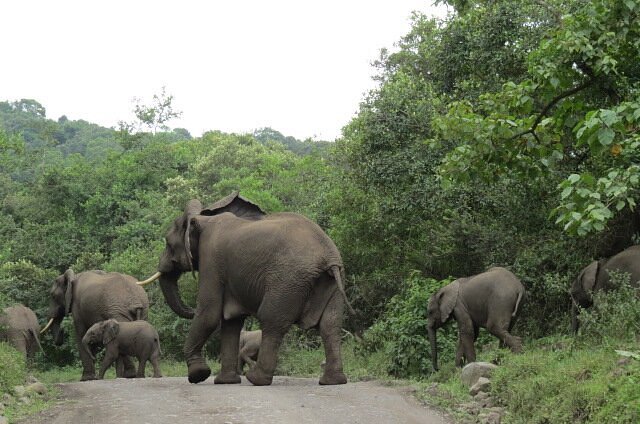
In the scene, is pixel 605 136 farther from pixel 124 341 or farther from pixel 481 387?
pixel 124 341

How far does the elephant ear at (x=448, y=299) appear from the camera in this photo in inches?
617

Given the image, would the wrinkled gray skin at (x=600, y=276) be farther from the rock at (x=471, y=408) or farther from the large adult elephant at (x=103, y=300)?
the large adult elephant at (x=103, y=300)

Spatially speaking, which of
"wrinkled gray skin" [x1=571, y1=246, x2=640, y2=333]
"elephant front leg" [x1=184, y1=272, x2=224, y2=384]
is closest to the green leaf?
"wrinkled gray skin" [x1=571, y1=246, x2=640, y2=333]

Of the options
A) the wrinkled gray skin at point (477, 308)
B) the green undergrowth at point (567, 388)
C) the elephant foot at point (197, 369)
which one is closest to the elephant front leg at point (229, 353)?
the elephant foot at point (197, 369)

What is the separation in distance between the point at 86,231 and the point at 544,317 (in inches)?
972

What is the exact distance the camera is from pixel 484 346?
1714cm

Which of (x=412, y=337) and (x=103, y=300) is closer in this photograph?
(x=412, y=337)

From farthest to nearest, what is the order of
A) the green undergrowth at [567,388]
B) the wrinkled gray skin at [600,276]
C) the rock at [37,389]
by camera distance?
the wrinkled gray skin at [600,276], the rock at [37,389], the green undergrowth at [567,388]

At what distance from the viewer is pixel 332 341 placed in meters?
13.6

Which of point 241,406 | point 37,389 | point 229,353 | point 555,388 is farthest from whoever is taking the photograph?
point 229,353

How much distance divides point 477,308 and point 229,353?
4.00 metres

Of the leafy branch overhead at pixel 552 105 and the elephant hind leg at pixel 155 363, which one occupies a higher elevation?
the leafy branch overhead at pixel 552 105

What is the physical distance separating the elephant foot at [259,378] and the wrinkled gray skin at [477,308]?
10.3ft

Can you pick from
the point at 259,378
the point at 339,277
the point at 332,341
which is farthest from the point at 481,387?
the point at 259,378
